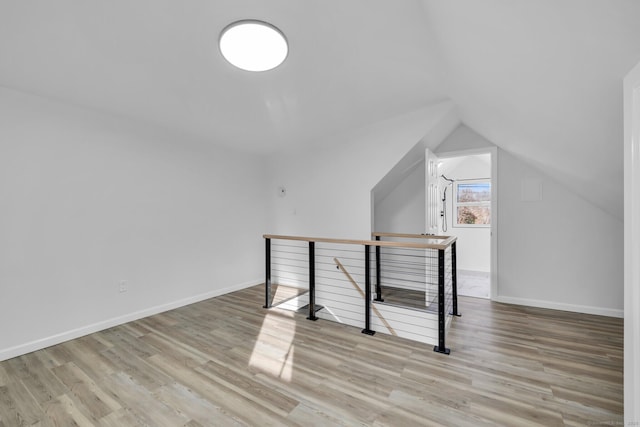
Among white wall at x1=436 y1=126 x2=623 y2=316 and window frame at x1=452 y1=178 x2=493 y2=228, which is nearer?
white wall at x1=436 y1=126 x2=623 y2=316

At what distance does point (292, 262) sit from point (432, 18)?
3454 mm

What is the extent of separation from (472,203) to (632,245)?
4.76m

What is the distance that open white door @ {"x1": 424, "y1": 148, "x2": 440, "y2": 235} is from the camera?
3285mm

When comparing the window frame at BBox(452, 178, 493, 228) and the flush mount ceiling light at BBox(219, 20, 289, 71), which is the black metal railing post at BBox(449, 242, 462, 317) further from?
the window frame at BBox(452, 178, 493, 228)

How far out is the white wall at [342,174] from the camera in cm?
314

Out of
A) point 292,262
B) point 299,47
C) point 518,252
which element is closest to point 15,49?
point 299,47

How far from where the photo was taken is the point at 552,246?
10.5ft

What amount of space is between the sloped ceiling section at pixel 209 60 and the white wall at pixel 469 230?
305cm

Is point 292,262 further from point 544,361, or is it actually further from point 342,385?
point 544,361

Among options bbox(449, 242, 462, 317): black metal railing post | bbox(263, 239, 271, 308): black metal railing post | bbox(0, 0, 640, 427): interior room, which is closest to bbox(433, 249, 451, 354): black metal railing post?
bbox(0, 0, 640, 427): interior room

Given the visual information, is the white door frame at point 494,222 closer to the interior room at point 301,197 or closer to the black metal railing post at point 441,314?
the interior room at point 301,197

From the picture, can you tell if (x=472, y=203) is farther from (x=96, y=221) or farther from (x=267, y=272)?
(x=96, y=221)

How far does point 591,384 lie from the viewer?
178 centimetres

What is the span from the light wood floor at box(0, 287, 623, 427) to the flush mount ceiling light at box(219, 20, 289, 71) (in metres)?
2.32
